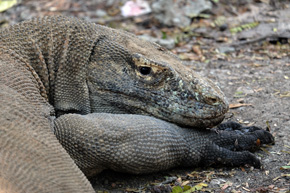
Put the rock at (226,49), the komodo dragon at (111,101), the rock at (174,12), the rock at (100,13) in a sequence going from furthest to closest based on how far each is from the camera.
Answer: the rock at (100,13) → the rock at (174,12) → the rock at (226,49) → the komodo dragon at (111,101)

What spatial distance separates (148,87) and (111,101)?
0.35m

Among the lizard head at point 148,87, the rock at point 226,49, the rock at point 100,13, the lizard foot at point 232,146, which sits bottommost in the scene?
the lizard foot at point 232,146

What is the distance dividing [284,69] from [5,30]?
12.0 feet

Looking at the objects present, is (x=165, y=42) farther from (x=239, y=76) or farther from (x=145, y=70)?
(x=145, y=70)

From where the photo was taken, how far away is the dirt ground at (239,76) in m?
3.50

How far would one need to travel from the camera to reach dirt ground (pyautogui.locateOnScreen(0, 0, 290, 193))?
3504mm

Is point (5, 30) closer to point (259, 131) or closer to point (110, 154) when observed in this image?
point (110, 154)

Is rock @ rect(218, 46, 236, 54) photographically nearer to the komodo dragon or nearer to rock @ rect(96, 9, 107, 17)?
rock @ rect(96, 9, 107, 17)

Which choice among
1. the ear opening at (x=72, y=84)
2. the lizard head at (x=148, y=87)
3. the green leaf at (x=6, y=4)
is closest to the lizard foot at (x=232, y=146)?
the lizard head at (x=148, y=87)

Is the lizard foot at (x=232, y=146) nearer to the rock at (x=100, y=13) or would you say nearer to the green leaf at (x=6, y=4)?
the rock at (x=100, y=13)

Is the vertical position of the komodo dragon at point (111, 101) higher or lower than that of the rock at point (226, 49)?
higher

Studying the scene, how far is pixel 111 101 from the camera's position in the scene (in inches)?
152

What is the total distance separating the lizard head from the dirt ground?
49 cm

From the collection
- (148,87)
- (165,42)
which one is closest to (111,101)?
(148,87)
